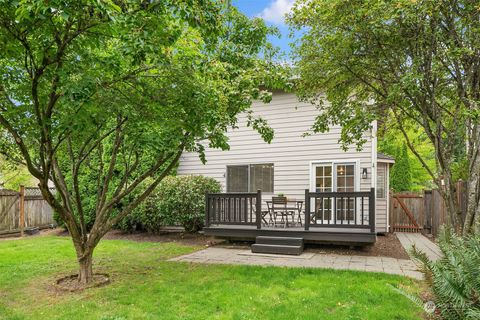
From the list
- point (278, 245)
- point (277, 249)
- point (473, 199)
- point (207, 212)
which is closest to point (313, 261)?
point (277, 249)

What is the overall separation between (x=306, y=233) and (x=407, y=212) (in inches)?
218

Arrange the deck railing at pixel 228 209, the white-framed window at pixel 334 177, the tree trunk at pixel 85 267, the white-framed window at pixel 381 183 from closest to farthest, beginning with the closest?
the tree trunk at pixel 85 267, the deck railing at pixel 228 209, the white-framed window at pixel 334 177, the white-framed window at pixel 381 183

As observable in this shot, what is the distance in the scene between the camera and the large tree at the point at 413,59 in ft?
16.0

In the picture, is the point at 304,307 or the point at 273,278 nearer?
the point at 304,307

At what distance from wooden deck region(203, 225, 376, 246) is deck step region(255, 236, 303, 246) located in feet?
0.69

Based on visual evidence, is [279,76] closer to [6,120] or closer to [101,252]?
[6,120]

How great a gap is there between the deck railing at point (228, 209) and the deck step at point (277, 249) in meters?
0.79

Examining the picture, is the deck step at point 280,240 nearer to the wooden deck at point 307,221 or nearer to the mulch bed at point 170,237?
the wooden deck at point 307,221

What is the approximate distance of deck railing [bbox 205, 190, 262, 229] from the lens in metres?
8.65

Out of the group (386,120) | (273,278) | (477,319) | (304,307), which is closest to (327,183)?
(386,120)

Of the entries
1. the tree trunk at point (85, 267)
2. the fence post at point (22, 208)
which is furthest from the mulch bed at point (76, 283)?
the fence post at point (22, 208)

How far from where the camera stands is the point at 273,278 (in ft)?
17.7

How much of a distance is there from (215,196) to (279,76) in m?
4.28

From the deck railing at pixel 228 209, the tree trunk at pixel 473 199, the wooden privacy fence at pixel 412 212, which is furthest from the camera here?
the wooden privacy fence at pixel 412 212
